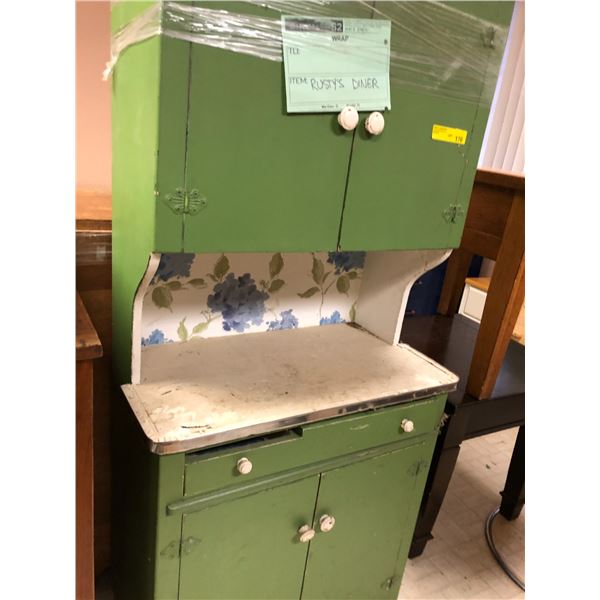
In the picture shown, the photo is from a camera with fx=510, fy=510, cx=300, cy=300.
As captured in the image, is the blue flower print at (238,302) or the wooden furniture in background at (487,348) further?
the wooden furniture in background at (487,348)

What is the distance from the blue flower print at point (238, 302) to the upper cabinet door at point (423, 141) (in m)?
0.40

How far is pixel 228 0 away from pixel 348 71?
0.24 metres

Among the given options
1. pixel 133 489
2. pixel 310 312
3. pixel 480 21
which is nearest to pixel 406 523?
pixel 310 312

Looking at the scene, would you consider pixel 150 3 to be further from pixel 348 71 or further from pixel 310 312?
pixel 310 312

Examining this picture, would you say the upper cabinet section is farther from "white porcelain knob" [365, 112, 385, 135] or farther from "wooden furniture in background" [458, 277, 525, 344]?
"wooden furniture in background" [458, 277, 525, 344]

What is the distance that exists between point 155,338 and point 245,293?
27 cm

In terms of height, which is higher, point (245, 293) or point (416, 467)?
point (245, 293)

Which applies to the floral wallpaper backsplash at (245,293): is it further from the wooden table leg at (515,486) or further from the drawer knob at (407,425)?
the wooden table leg at (515,486)

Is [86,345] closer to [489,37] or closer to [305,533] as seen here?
[305,533]

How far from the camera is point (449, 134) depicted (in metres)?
1.12

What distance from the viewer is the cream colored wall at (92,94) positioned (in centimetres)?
130

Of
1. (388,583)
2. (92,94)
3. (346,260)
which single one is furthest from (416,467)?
(92,94)

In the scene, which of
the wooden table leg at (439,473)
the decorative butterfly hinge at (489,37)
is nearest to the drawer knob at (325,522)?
the wooden table leg at (439,473)

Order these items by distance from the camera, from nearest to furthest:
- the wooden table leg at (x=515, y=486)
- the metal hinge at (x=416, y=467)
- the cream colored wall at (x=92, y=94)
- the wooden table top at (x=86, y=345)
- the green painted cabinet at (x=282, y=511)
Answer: the wooden table top at (x=86, y=345) < the green painted cabinet at (x=282, y=511) < the cream colored wall at (x=92, y=94) < the metal hinge at (x=416, y=467) < the wooden table leg at (x=515, y=486)
